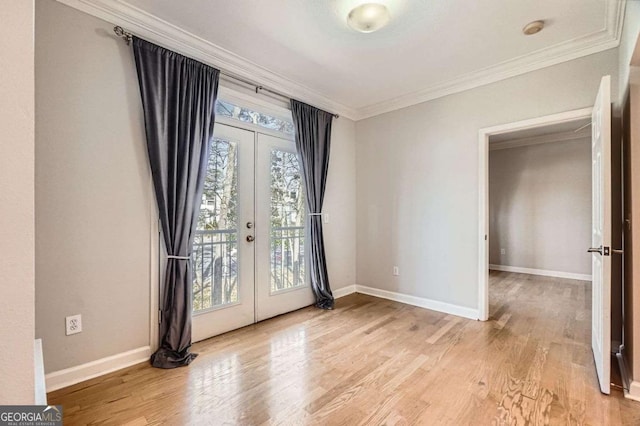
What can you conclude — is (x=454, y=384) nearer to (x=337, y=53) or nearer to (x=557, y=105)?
(x=557, y=105)

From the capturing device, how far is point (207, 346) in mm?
2594

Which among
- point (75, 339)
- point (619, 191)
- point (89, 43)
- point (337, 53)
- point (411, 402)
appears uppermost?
point (337, 53)

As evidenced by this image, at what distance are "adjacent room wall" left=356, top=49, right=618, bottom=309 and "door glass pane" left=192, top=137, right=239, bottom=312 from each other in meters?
2.02

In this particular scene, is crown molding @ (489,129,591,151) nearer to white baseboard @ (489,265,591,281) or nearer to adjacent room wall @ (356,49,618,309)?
white baseboard @ (489,265,591,281)

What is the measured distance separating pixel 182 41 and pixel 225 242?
181 centimetres

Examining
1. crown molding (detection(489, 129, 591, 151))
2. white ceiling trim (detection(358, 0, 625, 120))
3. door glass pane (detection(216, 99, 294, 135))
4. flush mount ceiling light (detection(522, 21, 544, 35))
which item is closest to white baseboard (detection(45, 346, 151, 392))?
door glass pane (detection(216, 99, 294, 135))

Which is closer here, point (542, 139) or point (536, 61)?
point (536, 61)

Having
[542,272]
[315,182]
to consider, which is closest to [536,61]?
[315,182]

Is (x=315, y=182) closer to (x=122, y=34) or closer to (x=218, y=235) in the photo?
(x=218, y=235)

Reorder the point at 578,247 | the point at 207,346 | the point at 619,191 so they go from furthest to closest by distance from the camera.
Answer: the point at 578,247
the point at 207,346
the point at 619,191

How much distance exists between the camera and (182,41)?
8.08ft

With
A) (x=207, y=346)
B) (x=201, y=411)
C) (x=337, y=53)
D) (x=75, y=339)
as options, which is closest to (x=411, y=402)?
(x=201, y=411)

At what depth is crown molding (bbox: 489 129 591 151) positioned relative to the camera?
16.7 feet

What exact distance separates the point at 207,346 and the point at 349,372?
4.25 feet
